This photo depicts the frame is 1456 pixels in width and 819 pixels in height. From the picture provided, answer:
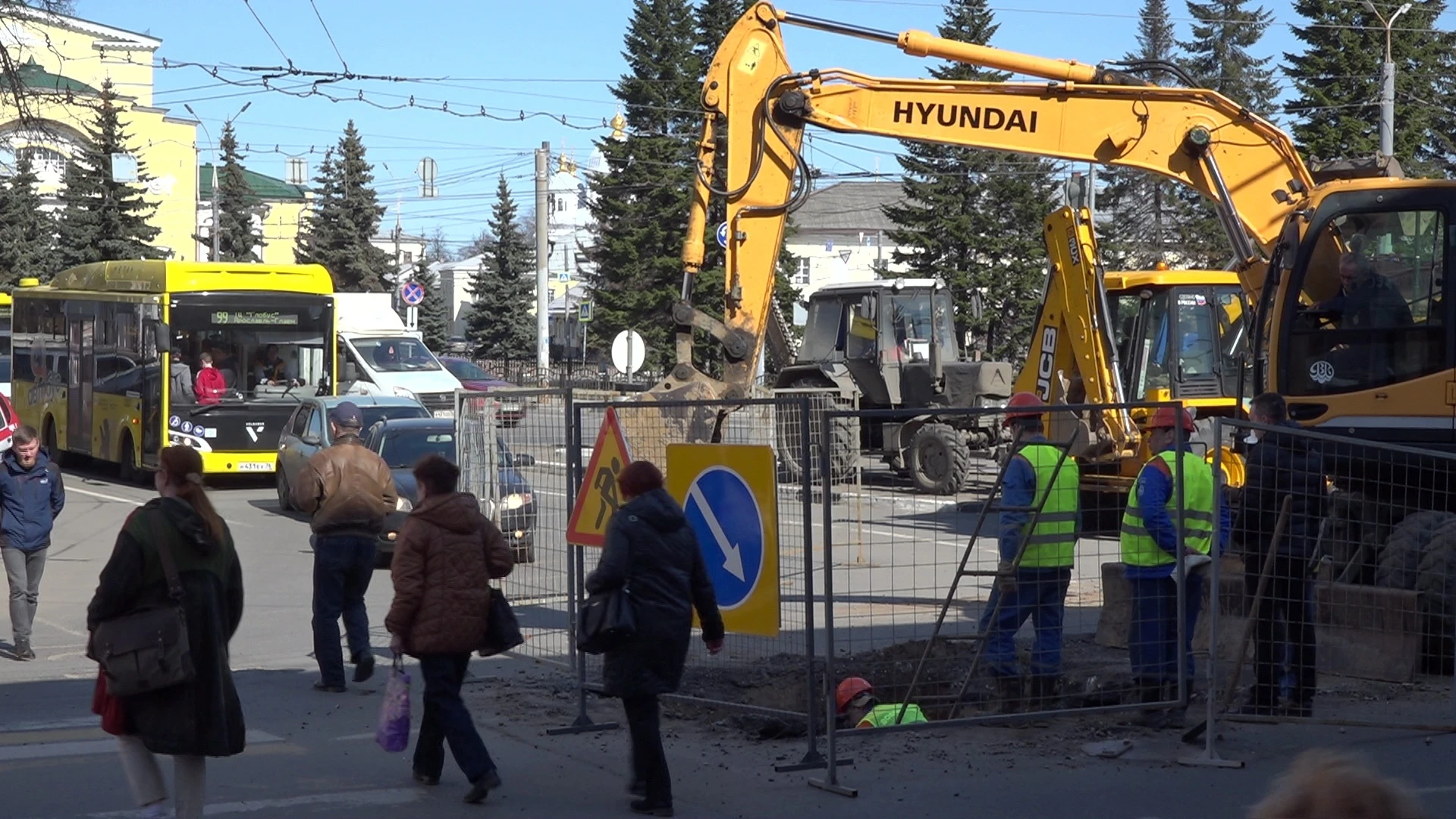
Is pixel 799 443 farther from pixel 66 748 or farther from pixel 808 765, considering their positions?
pixel 66 748

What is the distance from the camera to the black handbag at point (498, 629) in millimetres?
7266

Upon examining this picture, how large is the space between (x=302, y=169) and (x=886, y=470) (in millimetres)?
64576

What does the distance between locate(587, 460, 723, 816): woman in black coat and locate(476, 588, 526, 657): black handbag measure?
528 millimetres

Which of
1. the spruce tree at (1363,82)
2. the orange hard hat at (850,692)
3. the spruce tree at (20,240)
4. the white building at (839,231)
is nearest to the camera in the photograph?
the orange hard hat at (850,692)

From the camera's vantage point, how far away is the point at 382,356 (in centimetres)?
3544

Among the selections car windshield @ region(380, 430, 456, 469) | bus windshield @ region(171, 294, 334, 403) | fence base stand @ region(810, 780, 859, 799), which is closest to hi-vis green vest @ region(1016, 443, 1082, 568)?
fence base stand @ region(810, 780, 859, 799)

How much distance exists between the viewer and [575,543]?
9008 millimetres

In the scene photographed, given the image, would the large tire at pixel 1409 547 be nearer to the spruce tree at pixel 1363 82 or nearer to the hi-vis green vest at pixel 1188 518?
the hi-vis green vest at pixel 1188 518

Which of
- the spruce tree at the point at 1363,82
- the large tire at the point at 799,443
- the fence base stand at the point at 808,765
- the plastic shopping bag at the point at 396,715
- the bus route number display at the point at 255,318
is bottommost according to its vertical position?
the fence base stand at the point at 808,765

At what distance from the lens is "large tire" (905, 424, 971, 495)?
909 inches

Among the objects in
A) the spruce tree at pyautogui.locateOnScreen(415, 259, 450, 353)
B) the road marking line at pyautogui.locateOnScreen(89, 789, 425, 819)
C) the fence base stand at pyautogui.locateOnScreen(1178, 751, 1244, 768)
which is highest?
the spruce tree at pyautogui.locateOnScreen(415, 259, 450, 353)

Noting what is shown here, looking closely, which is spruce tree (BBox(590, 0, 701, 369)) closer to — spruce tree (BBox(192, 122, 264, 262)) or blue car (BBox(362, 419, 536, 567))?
spruce tree (BBox(192, 122, 264, 262))

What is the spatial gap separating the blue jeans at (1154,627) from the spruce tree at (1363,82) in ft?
109

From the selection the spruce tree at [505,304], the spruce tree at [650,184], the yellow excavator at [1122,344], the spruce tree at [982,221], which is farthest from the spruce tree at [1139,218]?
the yellow excavator at [1122,344]
